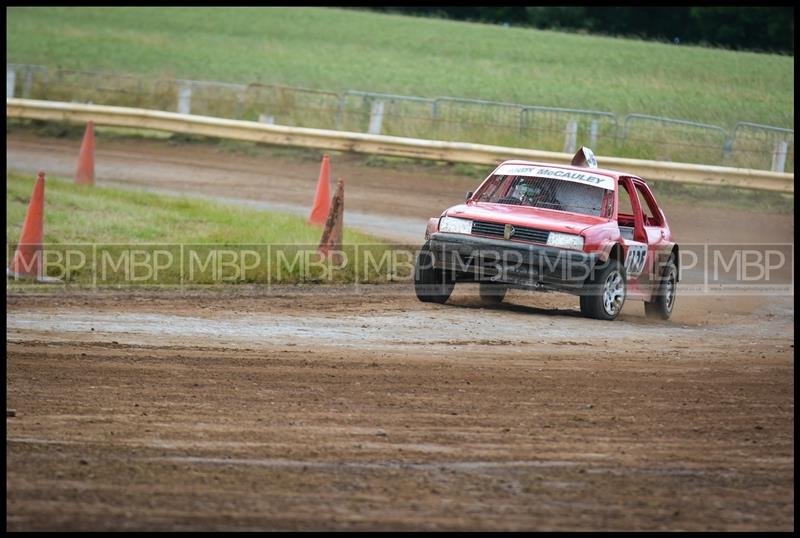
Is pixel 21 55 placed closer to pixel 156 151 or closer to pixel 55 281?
pixel 156 151

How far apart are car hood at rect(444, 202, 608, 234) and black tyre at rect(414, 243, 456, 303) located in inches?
20.1

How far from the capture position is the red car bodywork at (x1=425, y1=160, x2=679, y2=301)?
1223 centimetres

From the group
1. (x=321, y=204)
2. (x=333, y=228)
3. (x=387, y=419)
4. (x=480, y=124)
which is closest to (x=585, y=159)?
(x=333, y=228)

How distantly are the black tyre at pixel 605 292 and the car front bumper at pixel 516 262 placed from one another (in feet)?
0.45

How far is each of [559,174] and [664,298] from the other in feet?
A: 5.55

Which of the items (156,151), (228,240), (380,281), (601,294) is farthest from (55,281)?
(156,151)

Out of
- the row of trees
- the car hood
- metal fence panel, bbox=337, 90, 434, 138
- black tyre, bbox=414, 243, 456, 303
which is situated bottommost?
black tyre, bbox=414, 243, 456, 303

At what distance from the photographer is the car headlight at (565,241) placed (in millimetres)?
12117

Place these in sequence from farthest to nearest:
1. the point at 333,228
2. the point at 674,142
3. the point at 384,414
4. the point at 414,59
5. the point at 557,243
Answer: the point at 414,59 < the point at 674,142 < the point at 333,228 < the point at 557,243 < the point at 384,414

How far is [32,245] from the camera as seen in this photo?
14.3 metres

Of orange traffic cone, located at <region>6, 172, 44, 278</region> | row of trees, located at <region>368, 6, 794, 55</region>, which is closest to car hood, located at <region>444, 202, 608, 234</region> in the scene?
orange traffic cone, located at <region>6, 172, 44, 278</region>

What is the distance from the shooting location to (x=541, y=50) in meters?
47.8

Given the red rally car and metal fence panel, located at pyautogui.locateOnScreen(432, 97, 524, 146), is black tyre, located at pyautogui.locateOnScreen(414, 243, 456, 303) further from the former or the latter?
metal fence panel, located at pyautogui.locateOnScreen(432, 97, 524, 146)

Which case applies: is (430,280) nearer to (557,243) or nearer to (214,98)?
(557,243)
